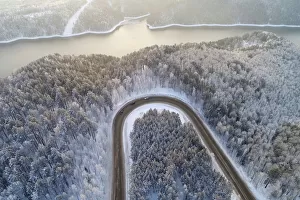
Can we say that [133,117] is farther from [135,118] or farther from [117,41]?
[117,41]

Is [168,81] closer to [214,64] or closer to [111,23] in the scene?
[214,64]

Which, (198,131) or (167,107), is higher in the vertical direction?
(167,107)

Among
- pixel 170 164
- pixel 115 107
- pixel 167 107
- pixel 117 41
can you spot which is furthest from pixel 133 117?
pixel 117 41

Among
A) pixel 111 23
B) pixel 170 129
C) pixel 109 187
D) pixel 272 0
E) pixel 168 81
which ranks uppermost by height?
pixel 272 0

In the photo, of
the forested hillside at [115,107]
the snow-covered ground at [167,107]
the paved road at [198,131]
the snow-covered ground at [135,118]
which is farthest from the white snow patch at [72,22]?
the snow-covered ground at [135,118]

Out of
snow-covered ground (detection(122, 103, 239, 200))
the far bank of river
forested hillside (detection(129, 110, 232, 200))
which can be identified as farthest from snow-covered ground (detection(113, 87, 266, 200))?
the far bank of river

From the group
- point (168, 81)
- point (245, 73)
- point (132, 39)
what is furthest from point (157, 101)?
point (132, 39)
